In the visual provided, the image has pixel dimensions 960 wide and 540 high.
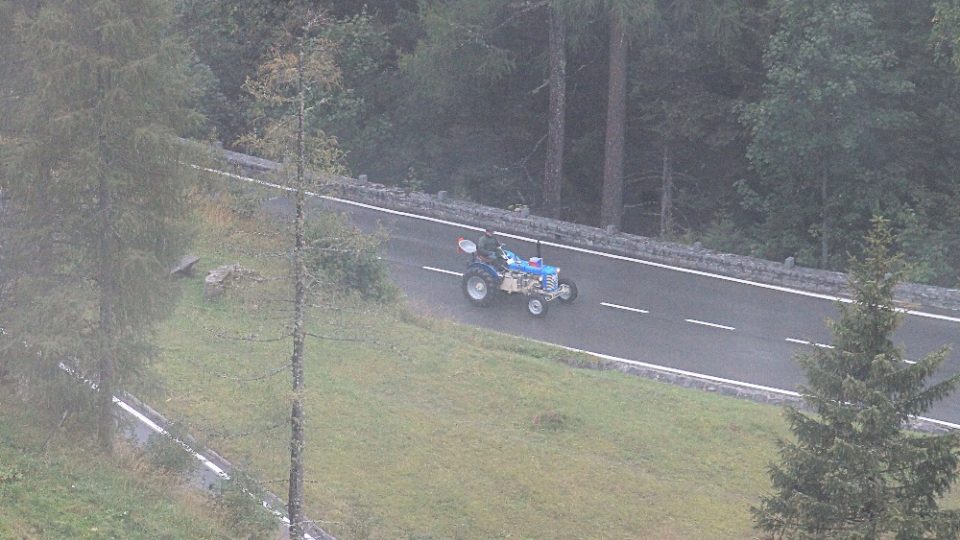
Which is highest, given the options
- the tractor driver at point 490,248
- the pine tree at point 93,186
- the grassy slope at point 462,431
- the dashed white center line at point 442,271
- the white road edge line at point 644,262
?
the pine tree at point 93,186

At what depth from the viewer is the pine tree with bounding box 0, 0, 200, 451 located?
12.6m

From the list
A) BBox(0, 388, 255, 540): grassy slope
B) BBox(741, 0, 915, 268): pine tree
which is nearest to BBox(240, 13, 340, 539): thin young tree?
BBox(0, 388, 255, 540): grassy slope

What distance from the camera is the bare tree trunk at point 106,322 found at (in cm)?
1322

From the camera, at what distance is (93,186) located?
13250 millimetres

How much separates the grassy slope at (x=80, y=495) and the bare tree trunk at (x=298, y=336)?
2.72 ft

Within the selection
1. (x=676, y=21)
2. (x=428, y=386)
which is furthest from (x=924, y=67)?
(x=428, y=386)

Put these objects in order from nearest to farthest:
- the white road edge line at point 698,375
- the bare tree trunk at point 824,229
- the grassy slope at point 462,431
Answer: the grassy slope at point 462,431 < the white road edge line at point 698,375 < the bare tree trunk at point 824,229

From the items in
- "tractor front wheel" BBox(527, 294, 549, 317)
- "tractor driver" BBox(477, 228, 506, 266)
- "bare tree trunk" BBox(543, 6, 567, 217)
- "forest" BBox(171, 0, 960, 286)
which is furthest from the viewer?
"bare tree trunk" BBox(543, 6, 567, 217)

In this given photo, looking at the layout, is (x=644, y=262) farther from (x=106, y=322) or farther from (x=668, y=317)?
(x=106, y=322)

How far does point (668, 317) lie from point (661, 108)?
A: 12.5 metres

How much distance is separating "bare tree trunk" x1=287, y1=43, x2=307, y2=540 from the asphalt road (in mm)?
9319

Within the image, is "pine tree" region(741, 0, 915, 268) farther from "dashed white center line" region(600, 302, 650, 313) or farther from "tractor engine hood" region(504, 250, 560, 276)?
"tractor engine hood" region(504, 250, 560, 276)

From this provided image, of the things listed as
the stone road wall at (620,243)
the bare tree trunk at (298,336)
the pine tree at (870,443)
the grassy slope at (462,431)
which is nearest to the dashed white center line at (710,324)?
the stone road wall at (620,243)

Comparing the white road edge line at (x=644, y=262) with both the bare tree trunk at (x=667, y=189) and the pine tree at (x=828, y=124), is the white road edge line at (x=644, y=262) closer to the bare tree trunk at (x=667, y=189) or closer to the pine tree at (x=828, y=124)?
the pine tree at (x=828, y=124)
